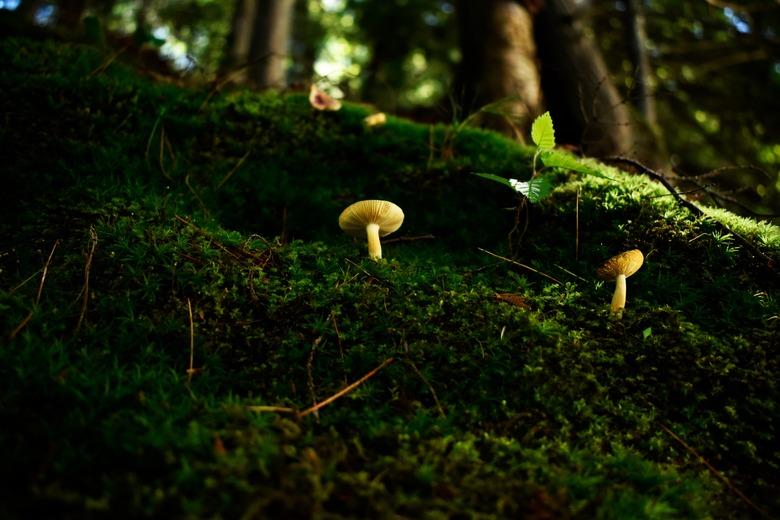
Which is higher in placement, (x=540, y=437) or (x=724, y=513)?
(x=540, y=437)

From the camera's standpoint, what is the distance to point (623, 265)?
269 cm

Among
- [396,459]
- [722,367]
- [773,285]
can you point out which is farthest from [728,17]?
[396,459]

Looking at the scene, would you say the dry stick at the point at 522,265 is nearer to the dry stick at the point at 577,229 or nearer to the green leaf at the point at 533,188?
the dry stick at the point at 577,229

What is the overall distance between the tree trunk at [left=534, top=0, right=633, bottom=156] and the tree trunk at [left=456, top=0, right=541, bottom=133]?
0.20 m

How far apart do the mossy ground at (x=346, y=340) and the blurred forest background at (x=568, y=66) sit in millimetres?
800

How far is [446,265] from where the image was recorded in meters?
3.06

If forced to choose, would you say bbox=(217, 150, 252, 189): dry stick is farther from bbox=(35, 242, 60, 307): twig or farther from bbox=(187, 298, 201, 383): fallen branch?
bbox=(187, 298, 201, 383): fallen branch

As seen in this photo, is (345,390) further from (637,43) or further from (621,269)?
(637,43)


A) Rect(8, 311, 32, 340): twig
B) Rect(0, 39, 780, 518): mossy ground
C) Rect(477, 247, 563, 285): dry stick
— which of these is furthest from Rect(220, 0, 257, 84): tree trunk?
Rect(8, 311, 32, 340): twig

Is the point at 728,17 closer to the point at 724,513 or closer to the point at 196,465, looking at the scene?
the point at 724,513

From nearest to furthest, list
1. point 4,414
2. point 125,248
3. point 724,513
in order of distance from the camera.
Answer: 1. point 4,414
2. point 724,513
3. point 125,248

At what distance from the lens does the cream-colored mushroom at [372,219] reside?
9.55 feet

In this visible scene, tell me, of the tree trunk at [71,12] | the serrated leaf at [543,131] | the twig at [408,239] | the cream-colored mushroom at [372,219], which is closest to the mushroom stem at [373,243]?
the cream-colored mushroom at [372,219]

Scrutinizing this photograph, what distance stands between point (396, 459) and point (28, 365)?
1.56 meters
